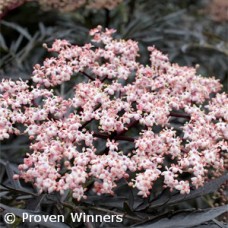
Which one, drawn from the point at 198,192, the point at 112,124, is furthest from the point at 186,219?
the point at 112,124

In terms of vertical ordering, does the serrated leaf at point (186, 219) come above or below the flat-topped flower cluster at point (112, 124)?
below

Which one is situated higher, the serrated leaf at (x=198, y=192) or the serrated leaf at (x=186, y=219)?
the serrated leaf at (x=198, y=192)

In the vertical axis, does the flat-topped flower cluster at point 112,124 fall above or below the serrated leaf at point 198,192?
above

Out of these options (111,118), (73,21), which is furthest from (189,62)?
(111,118)

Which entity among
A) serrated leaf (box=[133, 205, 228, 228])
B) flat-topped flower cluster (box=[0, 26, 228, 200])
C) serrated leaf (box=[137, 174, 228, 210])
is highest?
flat-topped flower cluster (box=[0, 26, 228, 200])

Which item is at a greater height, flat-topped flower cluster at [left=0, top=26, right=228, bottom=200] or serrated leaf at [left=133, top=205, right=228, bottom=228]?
flat-topped flower cluster at [left=0, top=26, right=228, bottom=200]

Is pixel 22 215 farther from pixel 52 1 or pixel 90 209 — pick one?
pixel 52 1

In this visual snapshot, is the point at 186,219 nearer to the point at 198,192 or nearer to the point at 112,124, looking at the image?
the point at 198,192

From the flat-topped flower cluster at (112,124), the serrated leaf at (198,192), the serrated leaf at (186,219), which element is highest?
the flat-topped flower cluster at (112,124)
